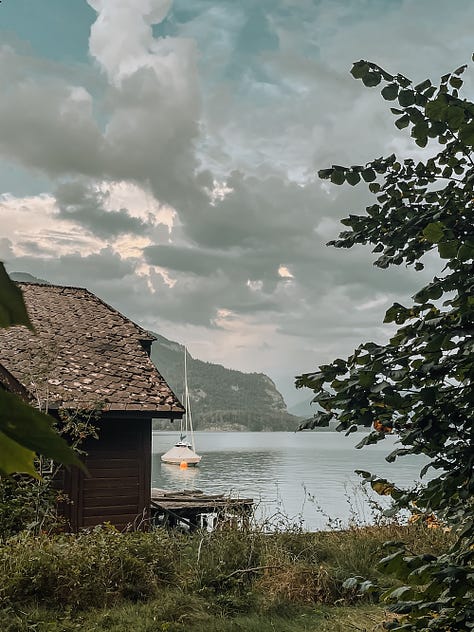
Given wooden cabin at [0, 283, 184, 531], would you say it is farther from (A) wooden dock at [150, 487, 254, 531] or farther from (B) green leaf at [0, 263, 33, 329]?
(B) green leaf at [0, 263, 33, 329]

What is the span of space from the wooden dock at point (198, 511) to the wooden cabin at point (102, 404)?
1.02 m

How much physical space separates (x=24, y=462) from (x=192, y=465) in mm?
54816

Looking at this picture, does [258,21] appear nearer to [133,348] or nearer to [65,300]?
[133,348]

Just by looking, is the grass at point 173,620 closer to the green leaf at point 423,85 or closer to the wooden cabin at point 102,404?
the wooden cabin at point 102,404

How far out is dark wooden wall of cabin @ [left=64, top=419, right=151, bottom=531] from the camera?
10.5m

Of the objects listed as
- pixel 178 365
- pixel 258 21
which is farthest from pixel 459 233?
pixel 178 365

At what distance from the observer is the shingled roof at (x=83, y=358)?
Result: 33.3ft

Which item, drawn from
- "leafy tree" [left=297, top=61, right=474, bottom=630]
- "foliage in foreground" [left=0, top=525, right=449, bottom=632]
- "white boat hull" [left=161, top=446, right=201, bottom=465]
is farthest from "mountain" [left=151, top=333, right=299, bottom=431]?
"leafy tree" [left=297, top=61, right=474, bottom=630]

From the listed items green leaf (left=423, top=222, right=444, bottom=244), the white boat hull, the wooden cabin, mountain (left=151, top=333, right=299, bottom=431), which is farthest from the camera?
mountain (left=151, top=333, right=299, bottom=431)

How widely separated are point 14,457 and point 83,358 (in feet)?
40.1

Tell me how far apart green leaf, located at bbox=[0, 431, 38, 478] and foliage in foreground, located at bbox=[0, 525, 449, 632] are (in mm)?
7002

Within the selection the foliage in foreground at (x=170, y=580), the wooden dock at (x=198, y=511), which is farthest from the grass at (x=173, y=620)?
the wooden dock at (x=198, y=511)

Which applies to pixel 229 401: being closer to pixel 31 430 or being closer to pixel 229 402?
pixel 229 402

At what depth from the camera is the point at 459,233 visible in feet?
7.22
